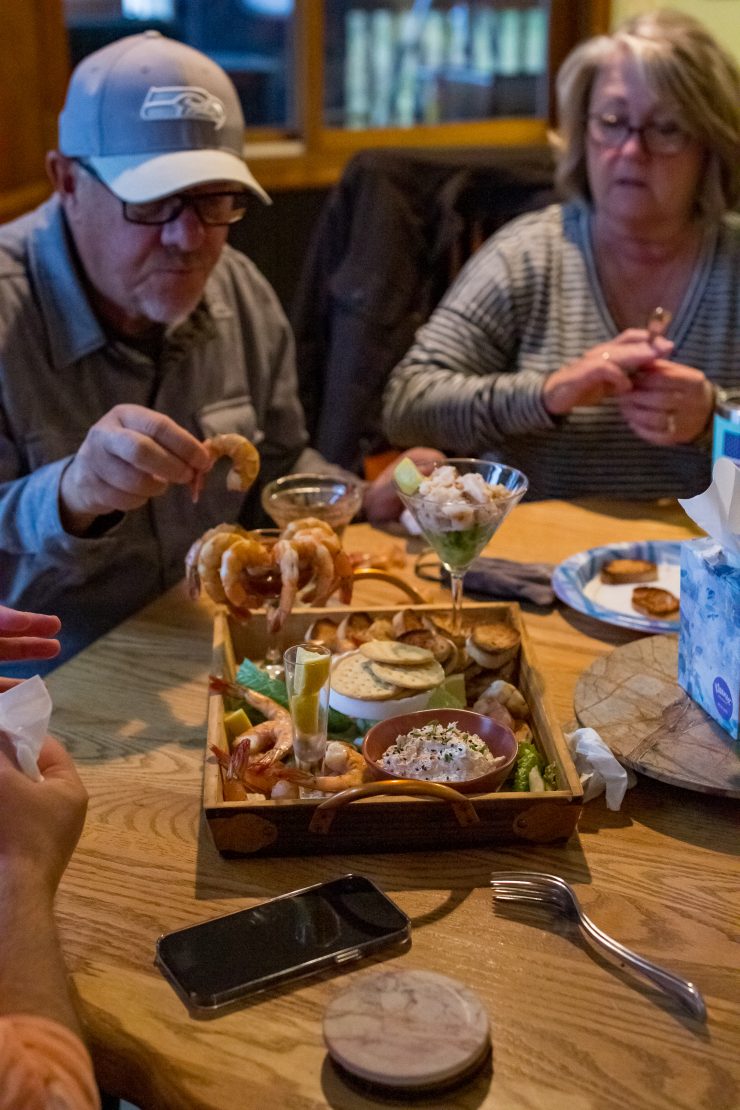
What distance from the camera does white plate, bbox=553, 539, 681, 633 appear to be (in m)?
1.61

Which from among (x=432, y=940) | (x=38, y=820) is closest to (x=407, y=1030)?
(x=432, y=940)

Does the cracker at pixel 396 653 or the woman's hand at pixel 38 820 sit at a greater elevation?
the woman's hand at pixel 38 820

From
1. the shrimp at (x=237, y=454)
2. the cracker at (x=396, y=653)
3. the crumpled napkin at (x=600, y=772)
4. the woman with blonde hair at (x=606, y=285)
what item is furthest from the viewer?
the woman with blonde hair at (x=606, y=285)

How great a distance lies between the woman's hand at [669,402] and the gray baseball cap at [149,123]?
0.77 metres

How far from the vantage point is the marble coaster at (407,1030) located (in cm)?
84

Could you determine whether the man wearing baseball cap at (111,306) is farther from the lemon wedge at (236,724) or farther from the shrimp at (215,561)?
the lemon wedge at (236,724)

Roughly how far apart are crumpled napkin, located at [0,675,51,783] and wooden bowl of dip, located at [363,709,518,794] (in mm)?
320

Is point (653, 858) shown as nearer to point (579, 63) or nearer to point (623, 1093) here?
point (623, 1093)

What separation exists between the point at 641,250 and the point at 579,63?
15.6 inches

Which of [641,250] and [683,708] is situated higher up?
[641,250]

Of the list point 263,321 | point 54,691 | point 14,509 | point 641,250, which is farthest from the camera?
point 641,250

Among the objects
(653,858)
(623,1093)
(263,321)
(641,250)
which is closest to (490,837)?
(653,858)

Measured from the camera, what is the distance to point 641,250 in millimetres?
2395

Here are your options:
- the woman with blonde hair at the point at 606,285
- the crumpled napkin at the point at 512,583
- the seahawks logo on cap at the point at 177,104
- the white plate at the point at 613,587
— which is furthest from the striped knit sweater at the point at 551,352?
the seahawks logo on cap at the point at 177,104
